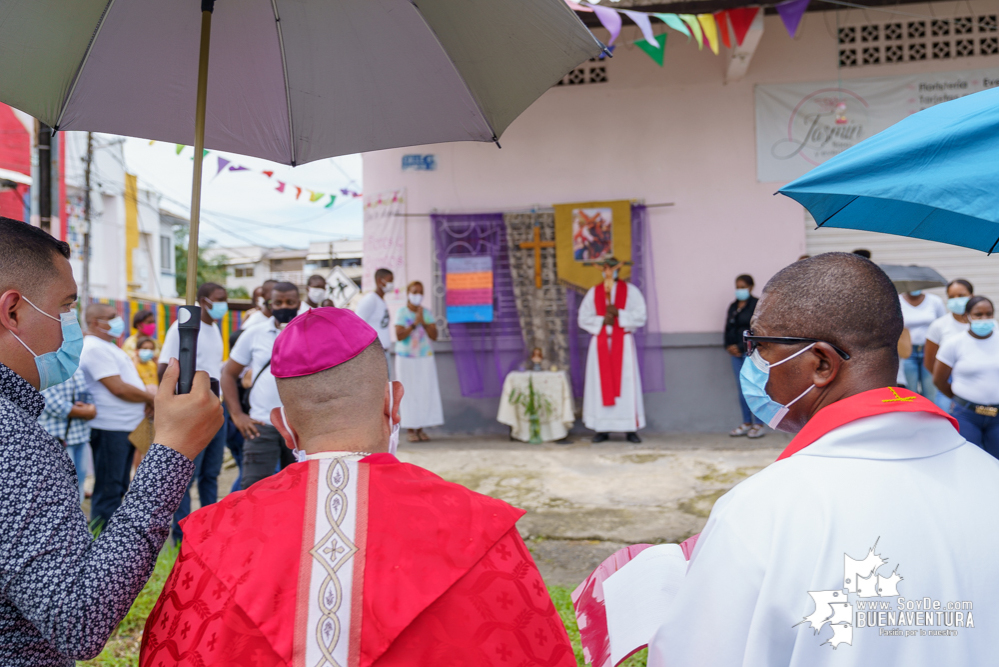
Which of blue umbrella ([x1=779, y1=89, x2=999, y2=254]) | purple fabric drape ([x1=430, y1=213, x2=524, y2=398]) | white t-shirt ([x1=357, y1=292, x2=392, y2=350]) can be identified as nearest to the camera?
blue umbrella ([x1=779, y1=89, x2=999, y2=254])

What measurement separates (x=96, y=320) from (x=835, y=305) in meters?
4.72

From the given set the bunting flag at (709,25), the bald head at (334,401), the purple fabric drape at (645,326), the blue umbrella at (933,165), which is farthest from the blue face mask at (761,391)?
the purple fabric drape at (645,326)

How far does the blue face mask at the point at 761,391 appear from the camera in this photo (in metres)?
1.68

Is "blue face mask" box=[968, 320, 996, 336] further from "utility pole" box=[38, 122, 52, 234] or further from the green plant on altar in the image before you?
"utility pole" box=[38, 122, 52, 234]

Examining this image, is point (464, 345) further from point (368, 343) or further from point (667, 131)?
point (368, 343)

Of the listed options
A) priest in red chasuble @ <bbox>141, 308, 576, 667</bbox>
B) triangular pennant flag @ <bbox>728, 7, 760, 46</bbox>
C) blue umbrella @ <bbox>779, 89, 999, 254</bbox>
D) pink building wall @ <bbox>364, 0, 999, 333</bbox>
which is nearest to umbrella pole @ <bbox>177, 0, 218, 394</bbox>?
priest in red chasuble @ <bbox>141, 308, 576, 667</bbox>

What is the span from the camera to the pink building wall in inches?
348

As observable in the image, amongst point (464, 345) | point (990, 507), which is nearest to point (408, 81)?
point (990, 507)

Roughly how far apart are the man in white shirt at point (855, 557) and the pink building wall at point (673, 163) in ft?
25.7

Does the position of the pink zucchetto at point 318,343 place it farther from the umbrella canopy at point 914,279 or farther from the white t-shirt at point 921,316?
the white t-shirt at point 921,316

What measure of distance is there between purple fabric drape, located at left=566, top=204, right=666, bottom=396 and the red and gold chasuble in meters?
7.65

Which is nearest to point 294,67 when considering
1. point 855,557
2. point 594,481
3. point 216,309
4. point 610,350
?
point 855,557

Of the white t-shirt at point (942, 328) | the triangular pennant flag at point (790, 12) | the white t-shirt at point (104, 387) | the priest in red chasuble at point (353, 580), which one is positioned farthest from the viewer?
the triangular pennant flag at point (790, 12)

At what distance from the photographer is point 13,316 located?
1.45 metres
